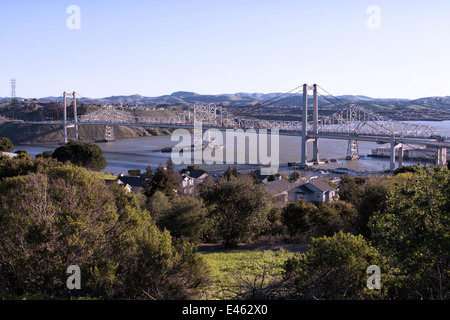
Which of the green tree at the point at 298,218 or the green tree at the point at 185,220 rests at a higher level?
the green tree at the point at 185,220

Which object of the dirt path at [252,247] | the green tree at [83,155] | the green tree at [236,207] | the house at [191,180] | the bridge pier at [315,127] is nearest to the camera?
the dirt path at [252,247]

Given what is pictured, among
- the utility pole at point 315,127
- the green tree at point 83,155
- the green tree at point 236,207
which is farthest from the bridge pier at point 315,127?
the green tree at point 236,207

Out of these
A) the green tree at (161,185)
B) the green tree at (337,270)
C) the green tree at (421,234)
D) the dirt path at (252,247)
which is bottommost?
the dirt path at (252,247)

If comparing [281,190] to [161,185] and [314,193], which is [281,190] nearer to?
[314,193]

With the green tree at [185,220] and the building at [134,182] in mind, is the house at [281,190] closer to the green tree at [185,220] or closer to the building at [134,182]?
the building at [134,182]

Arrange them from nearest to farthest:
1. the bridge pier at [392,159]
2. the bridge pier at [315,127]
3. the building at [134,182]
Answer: the building at [134,182], the bridge pier at [392,159], the bridge pier at [315,127]
